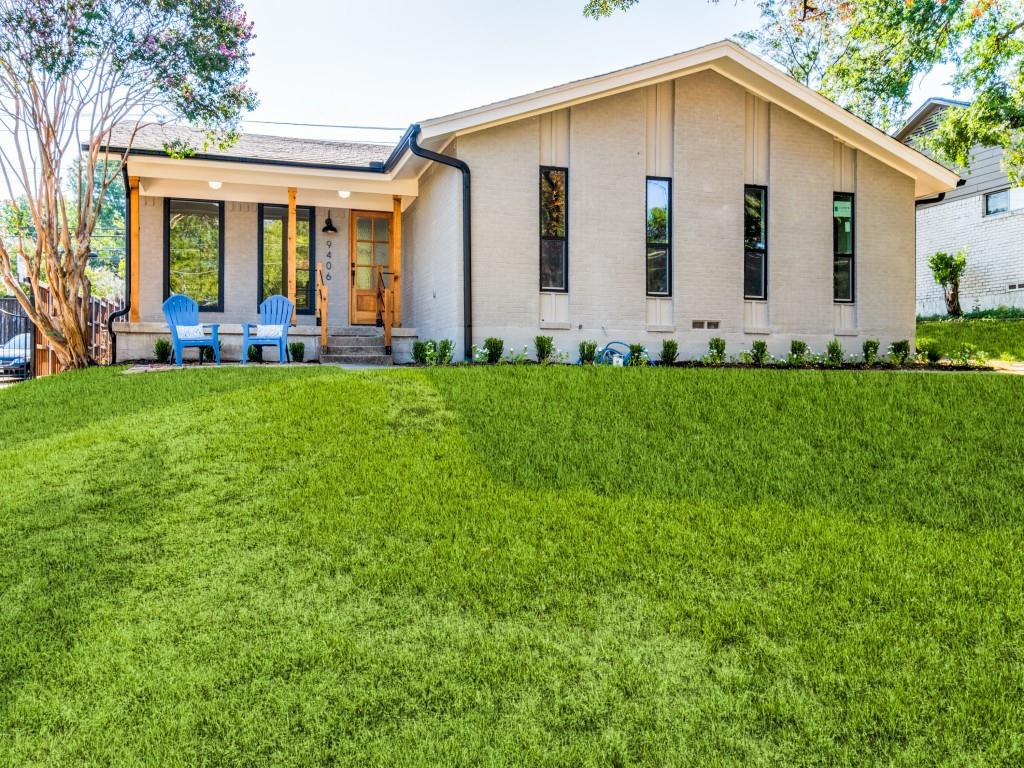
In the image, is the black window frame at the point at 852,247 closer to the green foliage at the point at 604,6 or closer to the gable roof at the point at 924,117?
the green foliage at the point at 604,6

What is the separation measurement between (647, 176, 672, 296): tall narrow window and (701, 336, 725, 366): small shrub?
3.12 feet

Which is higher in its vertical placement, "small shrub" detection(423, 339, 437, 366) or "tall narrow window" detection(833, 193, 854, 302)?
"tall narrow window" detection(833, 193, 854, 302)

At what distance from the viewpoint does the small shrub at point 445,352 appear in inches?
391

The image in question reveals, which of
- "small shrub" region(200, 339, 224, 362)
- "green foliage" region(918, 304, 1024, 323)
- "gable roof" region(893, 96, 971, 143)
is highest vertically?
"gable roof" region(893, 96, 971, 143)

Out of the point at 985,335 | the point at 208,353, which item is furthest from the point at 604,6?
the point at 985,335

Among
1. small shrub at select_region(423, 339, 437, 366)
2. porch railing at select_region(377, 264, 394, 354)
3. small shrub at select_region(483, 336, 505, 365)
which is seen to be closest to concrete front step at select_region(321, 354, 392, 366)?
porch railing at select_region(377, 264, 394, 354)

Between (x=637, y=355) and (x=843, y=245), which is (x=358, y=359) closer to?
(x=637, y=355)

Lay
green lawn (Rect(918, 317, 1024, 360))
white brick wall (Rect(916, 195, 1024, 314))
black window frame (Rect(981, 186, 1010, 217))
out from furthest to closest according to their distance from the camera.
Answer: black window frame (Rect(981, 186, 1010, 217))
white brick wall (Rect(916, 195, 1024, 314))
green lawn (Rect(918, 317, 1024, 360))

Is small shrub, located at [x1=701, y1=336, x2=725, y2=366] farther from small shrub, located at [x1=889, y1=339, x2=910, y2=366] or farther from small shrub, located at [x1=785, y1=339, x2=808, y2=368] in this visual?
small shrub, located at [x1=889, y1=339, x2=910, y2=366]

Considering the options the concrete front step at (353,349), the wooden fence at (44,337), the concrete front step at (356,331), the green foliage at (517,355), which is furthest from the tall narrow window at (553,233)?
the wooden fence at (44,337)

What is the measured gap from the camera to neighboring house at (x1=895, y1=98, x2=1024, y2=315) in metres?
18.2

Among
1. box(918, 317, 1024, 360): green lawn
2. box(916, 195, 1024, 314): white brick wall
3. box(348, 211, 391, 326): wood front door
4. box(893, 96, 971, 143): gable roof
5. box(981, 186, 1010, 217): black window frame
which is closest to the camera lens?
box(348, 211, 391, 326): wood front door

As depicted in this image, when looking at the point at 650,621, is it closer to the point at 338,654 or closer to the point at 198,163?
the point at 338,654

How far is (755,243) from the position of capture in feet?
37.0
